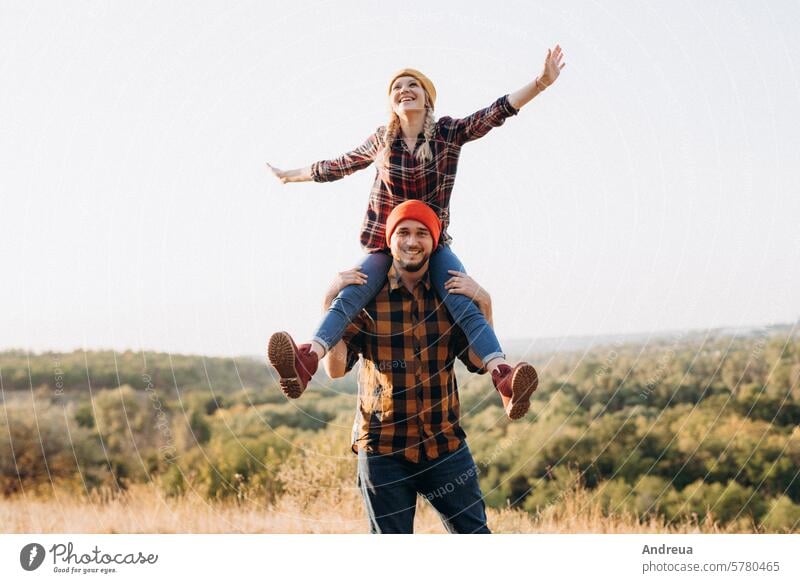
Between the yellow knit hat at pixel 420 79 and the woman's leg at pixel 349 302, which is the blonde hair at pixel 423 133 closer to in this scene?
the yellow knit hat at pixel 420 79

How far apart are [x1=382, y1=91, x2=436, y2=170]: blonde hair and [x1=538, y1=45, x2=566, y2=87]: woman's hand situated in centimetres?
83

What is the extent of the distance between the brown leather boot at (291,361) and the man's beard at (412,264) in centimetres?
85

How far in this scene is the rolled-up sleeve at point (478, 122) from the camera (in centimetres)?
600

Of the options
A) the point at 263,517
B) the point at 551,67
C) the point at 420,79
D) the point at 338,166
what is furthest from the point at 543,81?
the point at 263,517

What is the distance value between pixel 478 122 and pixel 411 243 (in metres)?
1.11

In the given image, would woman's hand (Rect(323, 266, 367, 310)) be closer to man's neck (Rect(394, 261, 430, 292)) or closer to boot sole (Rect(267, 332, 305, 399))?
man's neck (Rect(394, 261, 430, 292))

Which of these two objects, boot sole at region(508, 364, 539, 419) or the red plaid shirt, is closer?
boot sole at region(508, 364, 539, 419)

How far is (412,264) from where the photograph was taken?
18.6 ft

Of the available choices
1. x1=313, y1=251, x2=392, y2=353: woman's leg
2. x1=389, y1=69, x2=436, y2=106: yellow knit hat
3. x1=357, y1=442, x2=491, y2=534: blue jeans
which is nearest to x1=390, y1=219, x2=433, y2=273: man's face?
x1=313, y1=251, x2=392, y2=353: woman's leg

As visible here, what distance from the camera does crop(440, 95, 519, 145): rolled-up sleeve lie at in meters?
6.00

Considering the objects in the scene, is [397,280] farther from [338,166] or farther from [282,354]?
[338,166]

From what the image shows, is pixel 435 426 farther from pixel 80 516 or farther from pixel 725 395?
pixel 725 395
